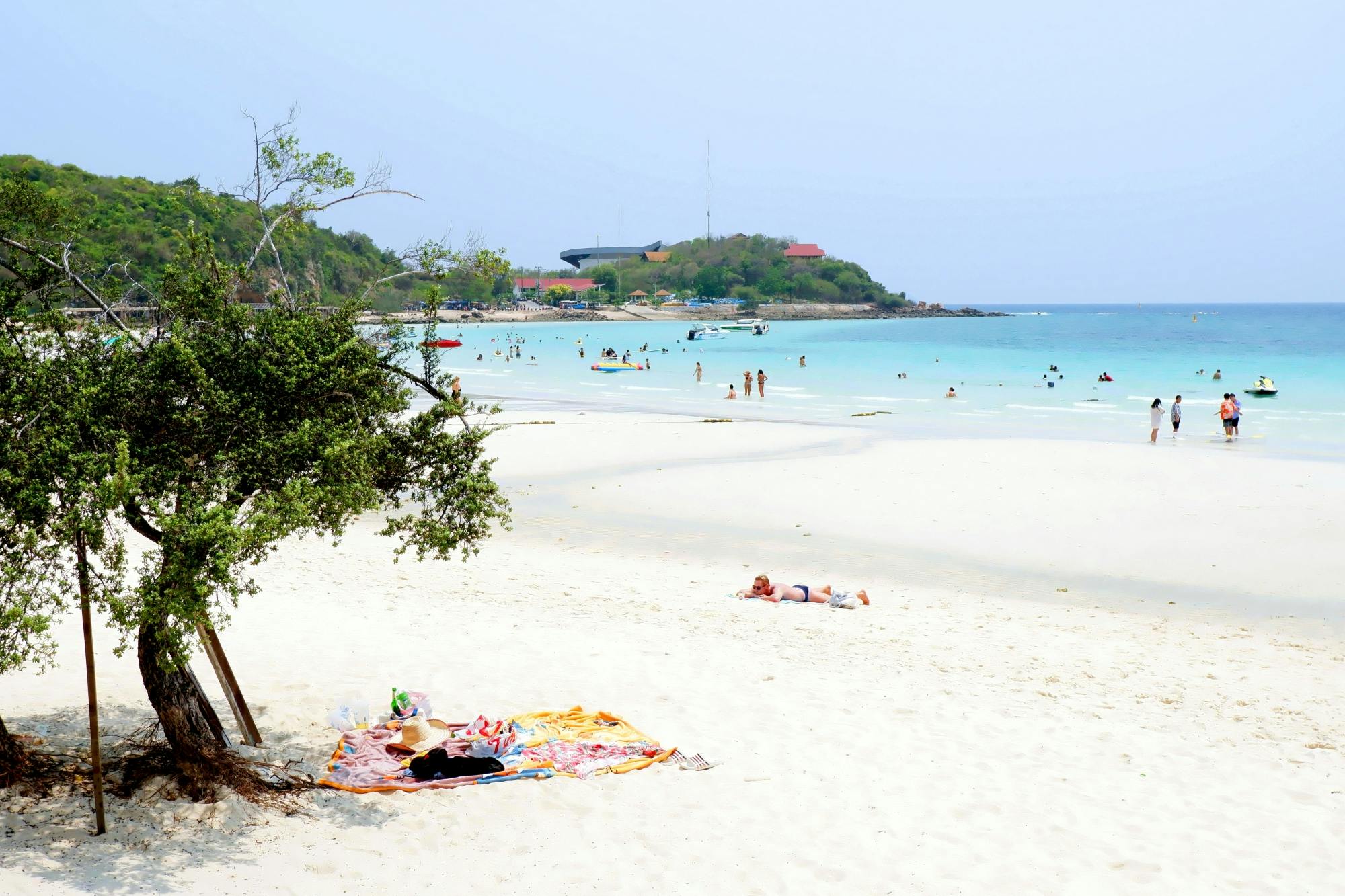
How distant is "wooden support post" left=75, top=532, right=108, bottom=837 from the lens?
6258 mm

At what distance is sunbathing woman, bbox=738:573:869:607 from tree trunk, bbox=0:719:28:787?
8.56 metres

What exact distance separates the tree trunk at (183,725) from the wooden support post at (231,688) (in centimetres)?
35

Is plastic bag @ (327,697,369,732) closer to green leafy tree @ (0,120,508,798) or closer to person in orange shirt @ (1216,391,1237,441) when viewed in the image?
green leafy tree @ (0,120,508,798)

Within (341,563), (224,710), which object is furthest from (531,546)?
(224,710)

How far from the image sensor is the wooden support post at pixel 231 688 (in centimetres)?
806

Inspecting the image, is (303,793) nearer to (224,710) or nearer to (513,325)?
(224,710)

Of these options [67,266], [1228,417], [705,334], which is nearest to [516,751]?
[67,266]

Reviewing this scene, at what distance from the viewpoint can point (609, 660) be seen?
36.7ft

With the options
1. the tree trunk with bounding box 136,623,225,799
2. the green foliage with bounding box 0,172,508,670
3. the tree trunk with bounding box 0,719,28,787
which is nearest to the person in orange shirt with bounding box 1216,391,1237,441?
the green foliage with bounding box 0,172,508,670

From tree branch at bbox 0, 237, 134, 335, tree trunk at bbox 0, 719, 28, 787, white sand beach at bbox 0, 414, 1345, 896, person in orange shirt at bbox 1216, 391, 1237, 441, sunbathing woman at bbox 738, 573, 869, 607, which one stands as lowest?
white sand beach at bbox 0, 414, 1345, 896

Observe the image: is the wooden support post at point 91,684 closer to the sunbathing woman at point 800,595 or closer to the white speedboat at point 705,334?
the sunbathing woman at point 800,595

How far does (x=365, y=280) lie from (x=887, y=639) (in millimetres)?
7434

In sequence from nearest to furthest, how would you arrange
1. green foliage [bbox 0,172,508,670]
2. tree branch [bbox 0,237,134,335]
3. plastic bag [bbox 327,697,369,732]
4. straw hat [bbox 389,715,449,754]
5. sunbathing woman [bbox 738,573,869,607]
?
green foliage [bbox 0,172,508,670] → tree branch [bbox 0,237,134,335] → straw hat [bbox 389,715,449,754] → plastic bag [bbox 327,697,369,732] → sunbathing woman [bbox 738,573,869,607]

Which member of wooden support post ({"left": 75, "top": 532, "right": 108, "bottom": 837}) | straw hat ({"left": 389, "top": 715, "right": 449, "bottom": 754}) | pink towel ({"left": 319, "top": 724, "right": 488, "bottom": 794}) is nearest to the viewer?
wooden support post ({"left": 75, "top": 532, "right": 108, "bottom": 837})
